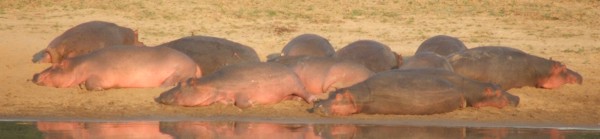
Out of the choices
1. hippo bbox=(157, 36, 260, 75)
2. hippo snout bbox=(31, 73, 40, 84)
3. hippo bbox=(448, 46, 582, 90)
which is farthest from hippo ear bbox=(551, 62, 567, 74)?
hippo snout bbox=(31, 73, 40, 84)

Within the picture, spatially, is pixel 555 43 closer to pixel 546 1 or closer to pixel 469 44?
pixel 469 44

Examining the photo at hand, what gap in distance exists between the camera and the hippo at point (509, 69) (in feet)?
46.2

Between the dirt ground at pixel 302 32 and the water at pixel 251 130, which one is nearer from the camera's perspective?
the water at pixel 251 130

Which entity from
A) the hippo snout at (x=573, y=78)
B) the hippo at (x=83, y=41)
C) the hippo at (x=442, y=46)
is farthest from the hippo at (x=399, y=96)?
the hippo at (x=83, y=41)

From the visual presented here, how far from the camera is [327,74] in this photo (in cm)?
1337

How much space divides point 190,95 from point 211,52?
1994mm

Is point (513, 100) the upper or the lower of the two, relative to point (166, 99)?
lower

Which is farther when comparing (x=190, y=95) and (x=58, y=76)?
(x=58, y=76)

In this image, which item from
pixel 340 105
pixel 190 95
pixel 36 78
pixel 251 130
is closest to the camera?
pixel 251 130

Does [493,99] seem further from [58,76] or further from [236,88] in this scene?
[58,76]

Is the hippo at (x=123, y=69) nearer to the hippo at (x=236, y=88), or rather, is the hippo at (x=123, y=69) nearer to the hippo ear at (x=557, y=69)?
the hippo at (x=236, y=88)

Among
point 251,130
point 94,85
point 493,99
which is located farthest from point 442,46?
point 251,130

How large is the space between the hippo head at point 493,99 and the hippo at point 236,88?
1814mm

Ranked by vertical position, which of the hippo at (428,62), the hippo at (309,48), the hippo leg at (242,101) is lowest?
the hippo at (309,48)
